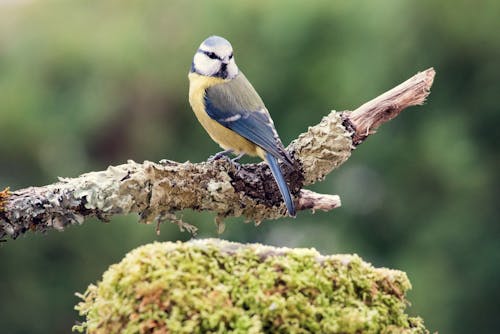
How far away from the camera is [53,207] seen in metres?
2.49

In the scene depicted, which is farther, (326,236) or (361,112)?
(326,236)

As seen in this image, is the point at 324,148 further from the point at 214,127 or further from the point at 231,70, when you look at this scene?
the point at 231,70

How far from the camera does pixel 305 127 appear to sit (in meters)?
5.92

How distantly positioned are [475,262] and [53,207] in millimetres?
4144

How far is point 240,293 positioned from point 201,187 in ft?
2.71

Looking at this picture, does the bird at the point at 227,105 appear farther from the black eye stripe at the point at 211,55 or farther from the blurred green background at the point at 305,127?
the blurred green background at the point at 305,127

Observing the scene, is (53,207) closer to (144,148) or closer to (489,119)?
(144,148)

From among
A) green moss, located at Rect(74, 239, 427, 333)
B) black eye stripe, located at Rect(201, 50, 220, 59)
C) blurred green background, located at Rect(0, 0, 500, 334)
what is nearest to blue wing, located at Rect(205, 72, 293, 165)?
black eye stripe, located at Rect(201, 50, 220, 59)

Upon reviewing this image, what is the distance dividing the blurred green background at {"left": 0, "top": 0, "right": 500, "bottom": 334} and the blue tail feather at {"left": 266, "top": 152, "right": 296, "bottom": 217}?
2799 mm

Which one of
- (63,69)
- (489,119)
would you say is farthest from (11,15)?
(489,119)

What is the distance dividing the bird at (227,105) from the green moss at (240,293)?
101 cm

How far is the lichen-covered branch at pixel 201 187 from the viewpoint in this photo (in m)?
2.49

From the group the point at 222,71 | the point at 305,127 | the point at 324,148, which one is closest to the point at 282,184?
the point at 324,148

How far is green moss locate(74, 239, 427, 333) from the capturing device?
1834 millimetres
